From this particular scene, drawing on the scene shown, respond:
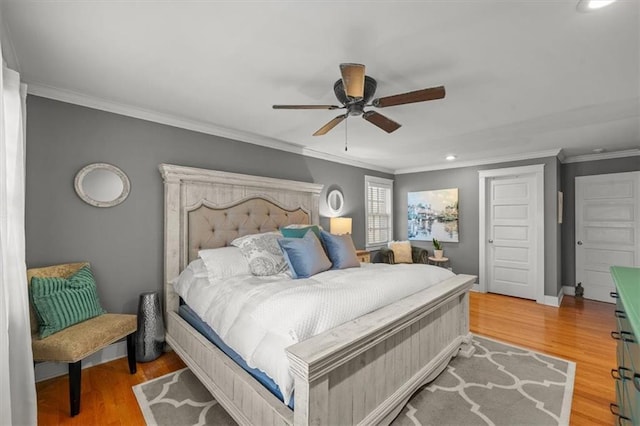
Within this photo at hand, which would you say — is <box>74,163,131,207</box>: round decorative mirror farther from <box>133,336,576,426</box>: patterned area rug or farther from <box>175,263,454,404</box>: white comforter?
<box>133,336,576,426</box>: patterned area rug

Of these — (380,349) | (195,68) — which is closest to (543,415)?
(380,349)

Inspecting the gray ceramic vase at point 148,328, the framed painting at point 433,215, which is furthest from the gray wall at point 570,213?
the gray ceramic vase at point 148,328

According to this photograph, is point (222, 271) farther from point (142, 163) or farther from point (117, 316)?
point (142, 163)

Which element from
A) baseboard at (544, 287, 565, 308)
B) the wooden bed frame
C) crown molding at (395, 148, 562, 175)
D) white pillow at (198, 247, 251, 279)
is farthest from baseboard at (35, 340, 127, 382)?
baseboard at (544, 287, 565, 308)

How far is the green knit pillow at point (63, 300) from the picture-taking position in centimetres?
204

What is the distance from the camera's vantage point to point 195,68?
208cm

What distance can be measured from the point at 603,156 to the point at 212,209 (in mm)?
6017

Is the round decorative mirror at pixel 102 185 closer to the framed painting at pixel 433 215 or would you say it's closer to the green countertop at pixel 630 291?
the green countertop at pixel 630 291

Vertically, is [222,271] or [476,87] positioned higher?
[476,87]

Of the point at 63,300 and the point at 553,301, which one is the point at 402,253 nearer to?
the point at 553,301

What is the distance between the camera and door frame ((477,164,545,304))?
14.8ft

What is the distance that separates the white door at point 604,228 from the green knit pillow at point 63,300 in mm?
6766

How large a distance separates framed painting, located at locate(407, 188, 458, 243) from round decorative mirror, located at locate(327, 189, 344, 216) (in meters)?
1.80

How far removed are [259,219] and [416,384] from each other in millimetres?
2419
